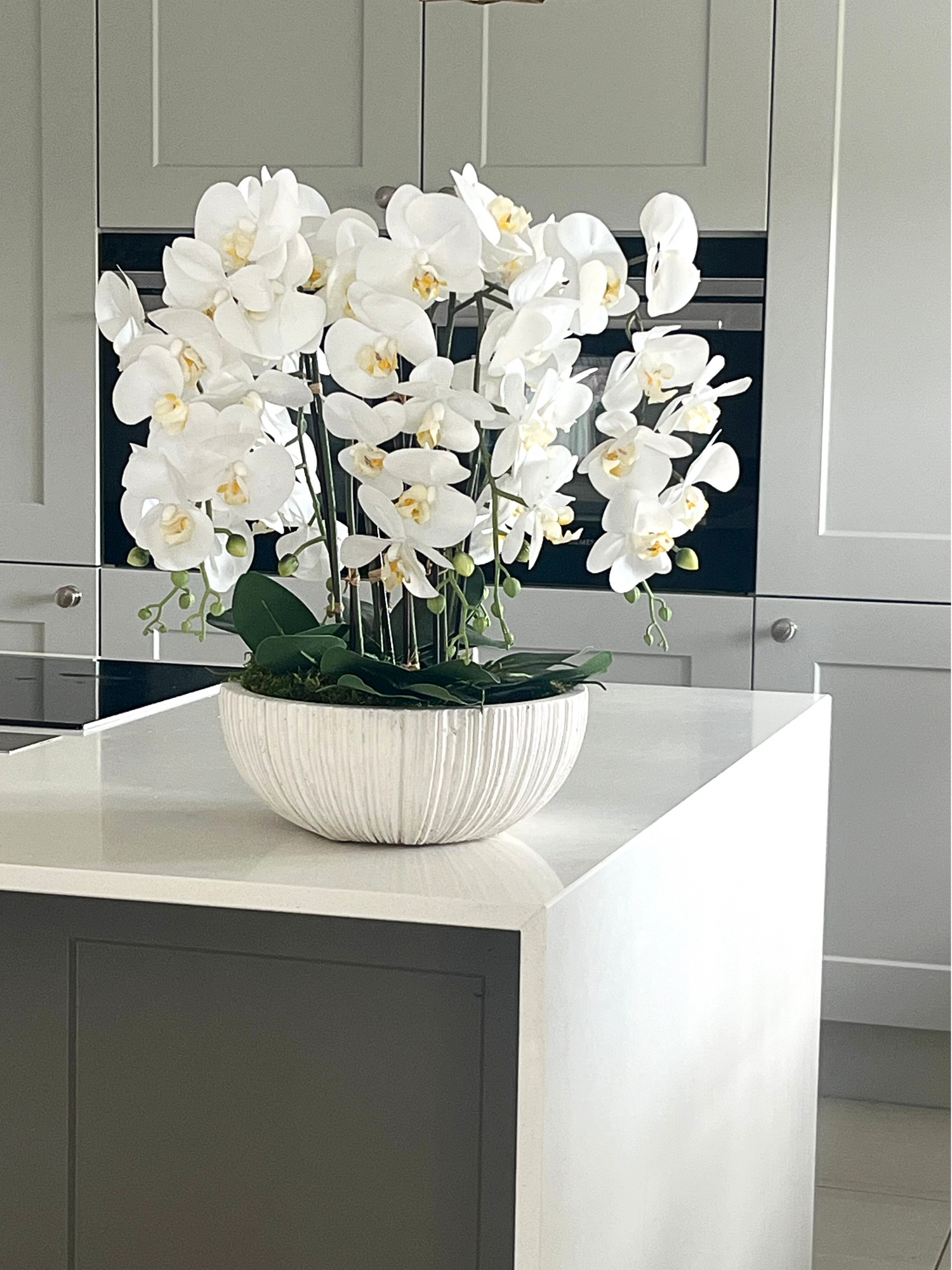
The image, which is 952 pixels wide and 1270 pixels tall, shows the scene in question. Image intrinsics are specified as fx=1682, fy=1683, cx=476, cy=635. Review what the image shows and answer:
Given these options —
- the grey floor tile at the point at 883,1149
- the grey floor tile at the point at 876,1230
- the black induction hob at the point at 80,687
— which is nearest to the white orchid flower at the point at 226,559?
the black induction hob at the point at 80,687

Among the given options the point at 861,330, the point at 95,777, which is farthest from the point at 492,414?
the point at 861,330

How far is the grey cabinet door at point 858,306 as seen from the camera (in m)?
2.84

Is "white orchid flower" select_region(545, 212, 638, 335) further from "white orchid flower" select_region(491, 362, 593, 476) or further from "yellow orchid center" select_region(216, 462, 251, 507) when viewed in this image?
"yellow orchid center" select_region(216, 462, 251, 507)

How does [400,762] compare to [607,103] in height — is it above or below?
below

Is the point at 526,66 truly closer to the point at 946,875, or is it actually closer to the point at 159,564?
the point at 946,875

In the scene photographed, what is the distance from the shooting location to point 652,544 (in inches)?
45.7

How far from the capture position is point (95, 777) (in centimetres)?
145

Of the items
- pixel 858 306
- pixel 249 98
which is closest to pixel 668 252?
pixel 858 306

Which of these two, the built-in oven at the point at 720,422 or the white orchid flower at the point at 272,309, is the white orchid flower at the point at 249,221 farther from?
the built-in oven at the point at 720,422

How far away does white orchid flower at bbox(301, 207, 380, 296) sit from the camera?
3.56ft

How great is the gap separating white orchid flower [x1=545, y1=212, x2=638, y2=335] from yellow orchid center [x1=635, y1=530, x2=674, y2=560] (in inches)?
5.7

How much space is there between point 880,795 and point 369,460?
81.7 inches

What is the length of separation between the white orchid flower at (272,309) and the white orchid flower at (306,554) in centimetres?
17

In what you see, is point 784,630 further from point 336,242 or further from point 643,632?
point 336,242
